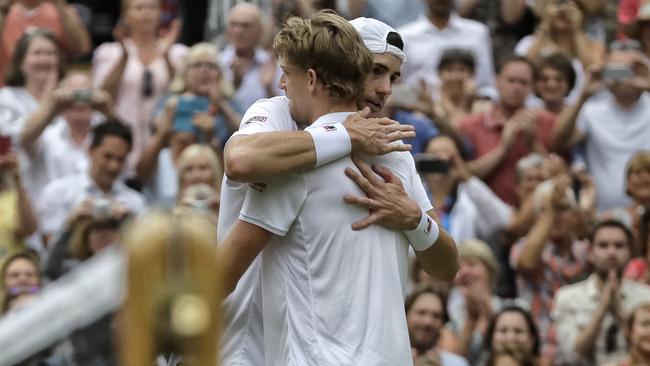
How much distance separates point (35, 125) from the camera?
10836 millimetres

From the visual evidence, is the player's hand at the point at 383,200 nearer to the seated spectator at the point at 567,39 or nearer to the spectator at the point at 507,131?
the spectator at the point at 507,131

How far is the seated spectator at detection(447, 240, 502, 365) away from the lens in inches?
377

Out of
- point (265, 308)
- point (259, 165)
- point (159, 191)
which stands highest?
point (259, 165)

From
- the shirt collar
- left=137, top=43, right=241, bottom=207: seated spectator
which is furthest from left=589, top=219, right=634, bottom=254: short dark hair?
the shirt collar

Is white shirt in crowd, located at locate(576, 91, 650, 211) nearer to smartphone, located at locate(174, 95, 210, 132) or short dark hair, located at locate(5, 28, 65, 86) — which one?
smartphone, located at locate(174, 95, 210, 132)

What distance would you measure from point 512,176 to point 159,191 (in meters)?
2.46

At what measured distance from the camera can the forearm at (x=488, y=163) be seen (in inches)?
437

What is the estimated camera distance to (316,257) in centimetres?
507

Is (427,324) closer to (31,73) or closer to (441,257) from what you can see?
(441,257)

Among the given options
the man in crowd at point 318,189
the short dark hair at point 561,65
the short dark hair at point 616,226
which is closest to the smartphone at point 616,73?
the short dark hair at point 561,65

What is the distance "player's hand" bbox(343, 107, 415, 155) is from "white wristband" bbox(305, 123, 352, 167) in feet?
0.08

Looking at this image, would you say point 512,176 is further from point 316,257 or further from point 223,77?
point 316,257

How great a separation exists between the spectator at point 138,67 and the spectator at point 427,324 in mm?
3226

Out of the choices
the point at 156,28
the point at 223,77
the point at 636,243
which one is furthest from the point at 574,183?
the point at 156,28
